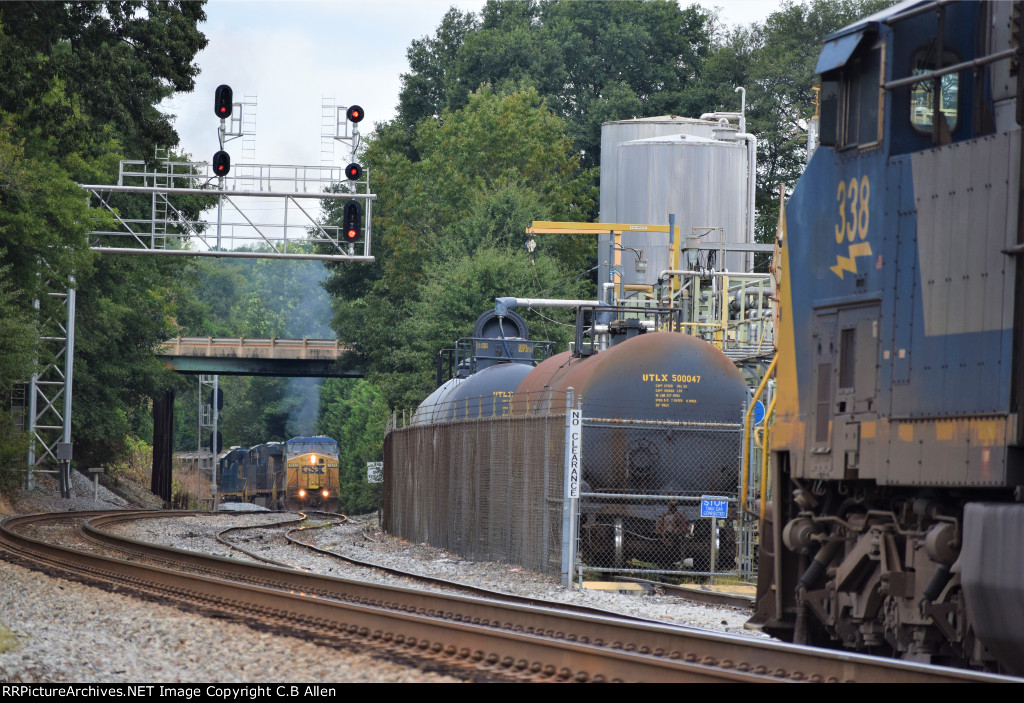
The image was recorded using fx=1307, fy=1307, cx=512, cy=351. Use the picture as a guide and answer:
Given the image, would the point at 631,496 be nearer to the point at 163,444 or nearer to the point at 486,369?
the point at 486,369

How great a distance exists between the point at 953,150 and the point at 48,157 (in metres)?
31.3

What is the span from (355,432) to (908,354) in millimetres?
85360

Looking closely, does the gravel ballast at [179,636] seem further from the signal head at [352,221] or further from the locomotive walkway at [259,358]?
the locomotive walkway at [259,358]

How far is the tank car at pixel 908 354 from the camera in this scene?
8297 millimetres

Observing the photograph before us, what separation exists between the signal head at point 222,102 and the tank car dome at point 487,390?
7514 millimetres

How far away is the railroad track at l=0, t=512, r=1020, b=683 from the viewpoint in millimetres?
8672

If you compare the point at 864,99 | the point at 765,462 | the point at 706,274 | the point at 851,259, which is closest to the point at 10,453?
the point at 706,274

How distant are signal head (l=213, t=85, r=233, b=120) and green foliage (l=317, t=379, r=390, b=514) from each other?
4037cm

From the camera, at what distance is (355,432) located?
93.3 metres

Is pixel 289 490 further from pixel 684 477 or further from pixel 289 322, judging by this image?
pixel 289 322

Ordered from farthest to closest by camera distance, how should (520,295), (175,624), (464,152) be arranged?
(464,152) < (520,295) < (175,624)

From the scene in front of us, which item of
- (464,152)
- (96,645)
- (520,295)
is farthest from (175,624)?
(464,152)

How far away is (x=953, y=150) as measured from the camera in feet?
29.2

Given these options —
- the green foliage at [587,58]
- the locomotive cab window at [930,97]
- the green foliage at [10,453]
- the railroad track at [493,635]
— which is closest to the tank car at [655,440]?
the railroad track at [493,635]
